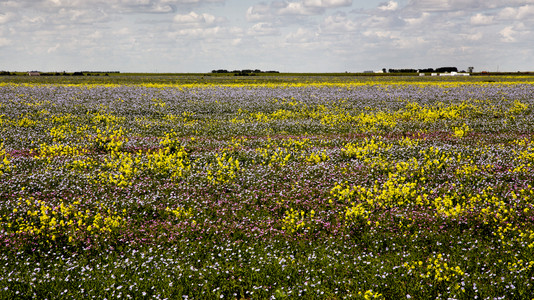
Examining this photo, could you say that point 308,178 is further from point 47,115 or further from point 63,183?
point 47,115

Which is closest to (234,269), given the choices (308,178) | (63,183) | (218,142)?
(308,178)

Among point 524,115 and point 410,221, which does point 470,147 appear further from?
point 524,115

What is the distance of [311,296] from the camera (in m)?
6.96

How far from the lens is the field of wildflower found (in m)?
7.39

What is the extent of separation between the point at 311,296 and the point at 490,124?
22.1 metres

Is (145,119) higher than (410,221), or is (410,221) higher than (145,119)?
(145,119)

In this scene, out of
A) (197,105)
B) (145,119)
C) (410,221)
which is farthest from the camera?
(197,105)

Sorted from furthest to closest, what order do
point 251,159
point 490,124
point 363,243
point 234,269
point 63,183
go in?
point 490,124, point 251,159, point 63,183, point 363,243, point 234,269

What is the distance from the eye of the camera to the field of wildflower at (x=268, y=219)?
24.3ft

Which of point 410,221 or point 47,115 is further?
point 47,115

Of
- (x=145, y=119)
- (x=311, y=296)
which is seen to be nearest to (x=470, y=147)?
(x=311, y=296)

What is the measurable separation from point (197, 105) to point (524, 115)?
2553 cm

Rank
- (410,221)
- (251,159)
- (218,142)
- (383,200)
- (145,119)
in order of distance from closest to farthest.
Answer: (410,221) < (383,200) < (251,159) < (218,142) < (145,119)

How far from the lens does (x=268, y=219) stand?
33.6 ft
